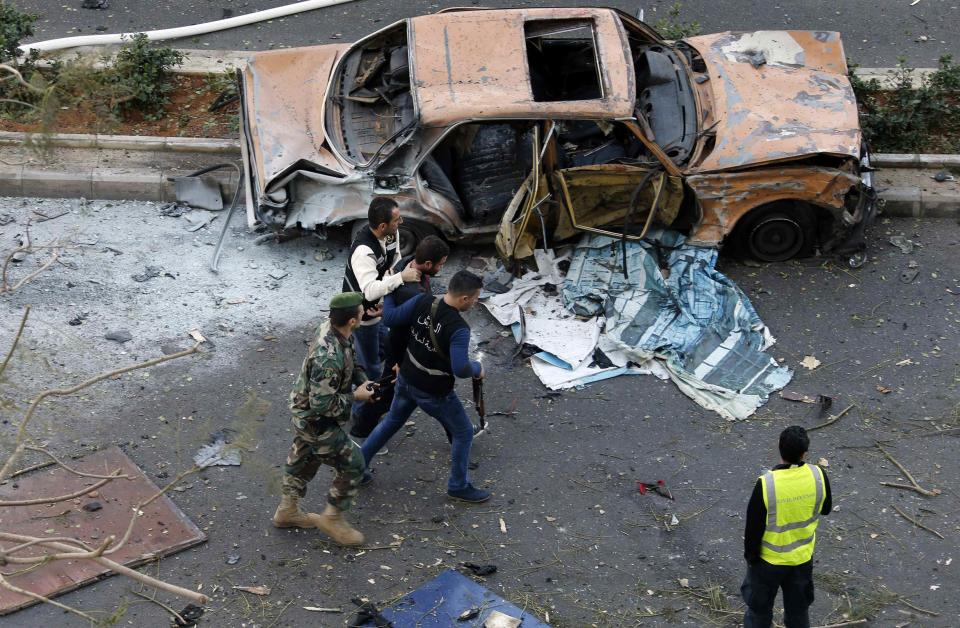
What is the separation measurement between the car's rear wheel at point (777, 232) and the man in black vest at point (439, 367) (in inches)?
138

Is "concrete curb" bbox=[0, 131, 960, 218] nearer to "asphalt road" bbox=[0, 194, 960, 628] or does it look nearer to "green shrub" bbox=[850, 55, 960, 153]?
"asphalt road" bbox=[0, 194, 960, 628]

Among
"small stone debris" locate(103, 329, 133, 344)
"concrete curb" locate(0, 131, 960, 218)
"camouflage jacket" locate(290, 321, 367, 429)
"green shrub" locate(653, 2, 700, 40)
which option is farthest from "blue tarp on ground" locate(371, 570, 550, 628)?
"green shrub" locate(653, 2, 700, 40)

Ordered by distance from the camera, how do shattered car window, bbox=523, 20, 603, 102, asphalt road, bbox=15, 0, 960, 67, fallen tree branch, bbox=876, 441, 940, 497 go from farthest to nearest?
asphalt road, bbox=15, 0, 960, 67
shattered car window, bbox=523, 20, 603, 102
fallen tree branch, bbox=876, 441, 940, 497

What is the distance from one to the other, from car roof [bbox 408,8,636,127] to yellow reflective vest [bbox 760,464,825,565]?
3.96 meters

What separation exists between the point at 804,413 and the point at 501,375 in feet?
7.08

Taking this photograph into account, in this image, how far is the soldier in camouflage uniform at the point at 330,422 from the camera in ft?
18.9

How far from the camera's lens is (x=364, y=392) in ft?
19.9

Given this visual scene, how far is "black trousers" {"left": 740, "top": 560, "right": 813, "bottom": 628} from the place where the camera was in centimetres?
527

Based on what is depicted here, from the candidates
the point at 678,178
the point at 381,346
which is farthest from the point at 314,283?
the point at 678,178

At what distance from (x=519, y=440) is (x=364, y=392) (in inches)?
63.4

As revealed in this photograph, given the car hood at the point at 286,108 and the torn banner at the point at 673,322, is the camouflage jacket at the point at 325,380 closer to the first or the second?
the torn banner at the point at 673,322

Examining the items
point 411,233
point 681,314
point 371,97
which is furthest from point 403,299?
point 371,97

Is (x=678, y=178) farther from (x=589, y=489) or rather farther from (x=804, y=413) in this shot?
(x=589, y=489)

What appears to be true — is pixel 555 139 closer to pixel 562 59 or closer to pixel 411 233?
pixel 562 59
